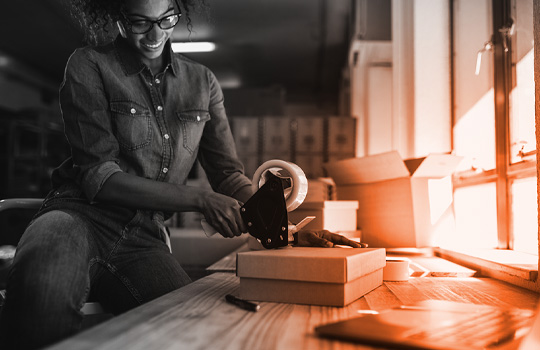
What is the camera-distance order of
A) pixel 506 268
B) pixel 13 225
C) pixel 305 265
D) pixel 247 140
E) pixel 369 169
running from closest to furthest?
pixel 305 265
pixel 506 268
pixel 369 169
pixel 247 140
pixel 13 225

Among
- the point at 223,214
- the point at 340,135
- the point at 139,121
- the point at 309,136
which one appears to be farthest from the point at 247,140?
the point at 223,214

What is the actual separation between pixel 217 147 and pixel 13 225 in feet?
16.6

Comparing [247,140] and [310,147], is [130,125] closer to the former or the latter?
[247,140]

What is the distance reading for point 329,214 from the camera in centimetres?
182

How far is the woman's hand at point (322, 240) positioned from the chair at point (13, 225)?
1.79ft

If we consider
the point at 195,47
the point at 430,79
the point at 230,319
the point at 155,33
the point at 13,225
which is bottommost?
the point at 13,225

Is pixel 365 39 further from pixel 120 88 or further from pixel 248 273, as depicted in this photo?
pixel 248 273

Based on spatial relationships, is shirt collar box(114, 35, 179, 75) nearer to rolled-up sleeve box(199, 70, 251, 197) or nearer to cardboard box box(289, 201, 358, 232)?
rolled-up sleeve box(199, 70, 251, 197)

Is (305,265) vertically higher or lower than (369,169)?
lower

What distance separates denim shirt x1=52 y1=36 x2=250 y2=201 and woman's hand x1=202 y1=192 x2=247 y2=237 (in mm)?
288

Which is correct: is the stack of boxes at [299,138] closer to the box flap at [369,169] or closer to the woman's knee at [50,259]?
the box flap at [369,169]

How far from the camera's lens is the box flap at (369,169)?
1.83m

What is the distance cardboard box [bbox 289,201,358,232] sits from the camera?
71.6 inches

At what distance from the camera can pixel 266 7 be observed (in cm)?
497
